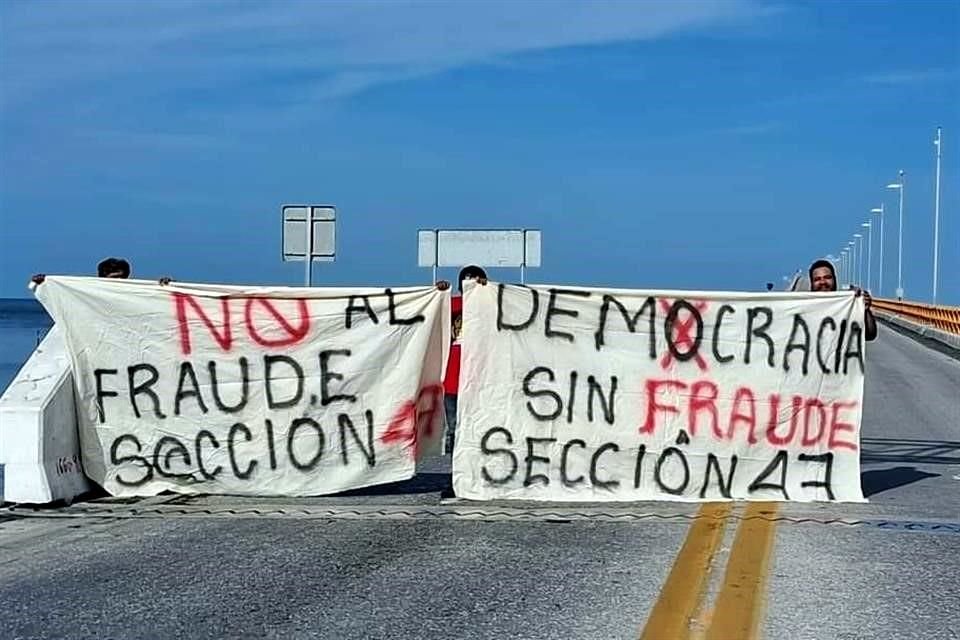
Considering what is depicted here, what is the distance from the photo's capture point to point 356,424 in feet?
31.8

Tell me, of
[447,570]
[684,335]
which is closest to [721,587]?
[447,570]

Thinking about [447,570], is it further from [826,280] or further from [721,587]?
[826,280]

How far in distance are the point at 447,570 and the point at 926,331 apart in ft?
132

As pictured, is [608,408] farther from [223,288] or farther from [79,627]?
[79,627]

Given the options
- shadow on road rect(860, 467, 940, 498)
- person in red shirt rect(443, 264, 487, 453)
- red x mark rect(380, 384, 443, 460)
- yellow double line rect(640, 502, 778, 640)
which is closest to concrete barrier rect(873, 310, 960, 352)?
shadow on road rect(860, 467, 940, 498)

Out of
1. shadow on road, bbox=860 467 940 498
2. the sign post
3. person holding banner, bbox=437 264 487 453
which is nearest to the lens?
person holding banner, bbox=437 264 487 453

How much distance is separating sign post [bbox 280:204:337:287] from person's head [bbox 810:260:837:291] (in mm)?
10878

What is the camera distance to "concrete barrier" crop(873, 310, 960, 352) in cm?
3624

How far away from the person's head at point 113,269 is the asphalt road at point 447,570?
2.24 metres

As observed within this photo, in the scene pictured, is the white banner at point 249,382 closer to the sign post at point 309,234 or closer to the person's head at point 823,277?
the person's head at point 823,277

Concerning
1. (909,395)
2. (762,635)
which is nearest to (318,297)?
(762,635)

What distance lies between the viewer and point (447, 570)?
699cm

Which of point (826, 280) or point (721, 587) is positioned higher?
point (826, 280)

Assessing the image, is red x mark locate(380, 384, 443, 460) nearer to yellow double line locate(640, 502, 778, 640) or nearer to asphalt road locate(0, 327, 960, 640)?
asphalt road locate(0, 327, 960, 640)
